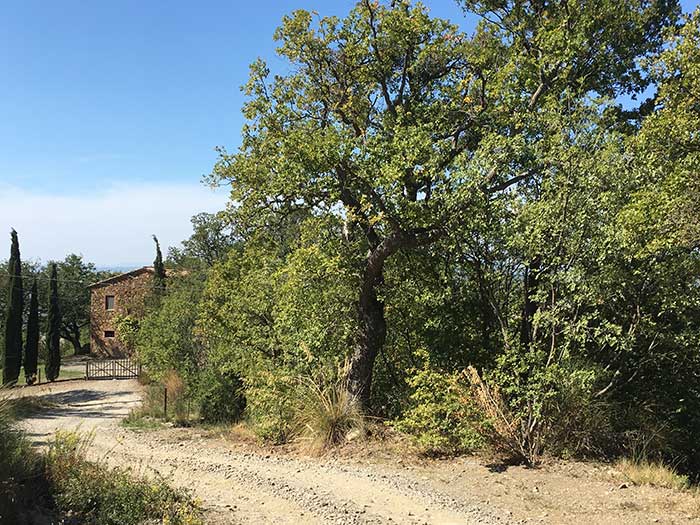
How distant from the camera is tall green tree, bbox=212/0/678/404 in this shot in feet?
28.8

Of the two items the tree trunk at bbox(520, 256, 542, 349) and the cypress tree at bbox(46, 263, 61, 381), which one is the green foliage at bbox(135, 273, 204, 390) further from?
the cypress tree at bbox(46, 263, 61, 381)

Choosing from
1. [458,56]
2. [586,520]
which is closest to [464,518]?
[586,520]

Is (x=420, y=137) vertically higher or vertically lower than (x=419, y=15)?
lower

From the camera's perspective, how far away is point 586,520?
221 inches

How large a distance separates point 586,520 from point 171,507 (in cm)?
417

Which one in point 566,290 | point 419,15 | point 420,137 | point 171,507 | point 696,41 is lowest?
point 171,507

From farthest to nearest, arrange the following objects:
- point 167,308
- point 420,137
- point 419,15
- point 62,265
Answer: point 62,265, point 167,308, point 419,15, point 420,137

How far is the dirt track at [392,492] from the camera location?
5.79 m

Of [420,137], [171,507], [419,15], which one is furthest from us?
[419,15]

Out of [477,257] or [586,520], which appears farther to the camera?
[477,257]

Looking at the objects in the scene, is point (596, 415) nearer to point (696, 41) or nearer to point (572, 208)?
point (572, 208)

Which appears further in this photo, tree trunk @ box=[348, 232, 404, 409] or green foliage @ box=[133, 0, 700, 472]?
tree trunk @ box=[348, 232, 404, 409]

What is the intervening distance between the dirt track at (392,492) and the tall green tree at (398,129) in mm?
2338

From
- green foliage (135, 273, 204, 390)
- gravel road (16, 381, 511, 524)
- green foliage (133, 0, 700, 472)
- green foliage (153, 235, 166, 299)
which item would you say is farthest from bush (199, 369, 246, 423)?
green foliage (153, 235, 166, 299)
